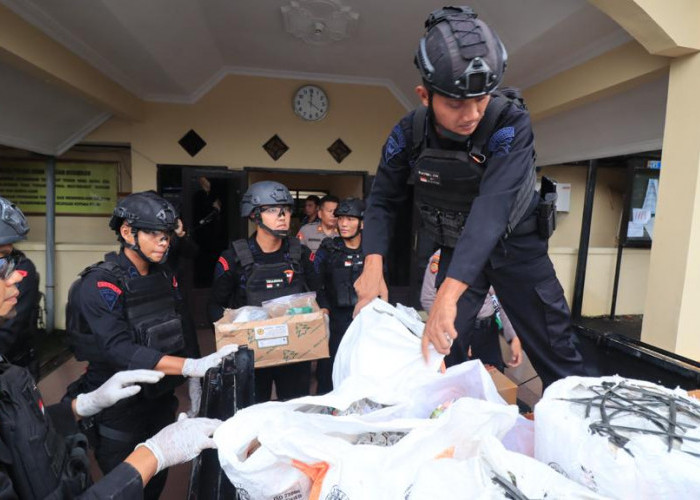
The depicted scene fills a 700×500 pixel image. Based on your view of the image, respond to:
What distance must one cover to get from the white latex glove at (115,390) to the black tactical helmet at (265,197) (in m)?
1.40

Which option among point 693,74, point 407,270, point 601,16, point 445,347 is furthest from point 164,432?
point 407,270

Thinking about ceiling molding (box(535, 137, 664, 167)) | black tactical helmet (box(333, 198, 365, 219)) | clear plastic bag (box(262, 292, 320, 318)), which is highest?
ceiling molding (box(535, 137, 664, 167))

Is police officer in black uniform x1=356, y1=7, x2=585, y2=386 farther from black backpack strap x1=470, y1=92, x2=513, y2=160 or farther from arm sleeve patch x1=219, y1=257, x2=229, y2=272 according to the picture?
arm sleeve patch x1=219, y1=257, x2=229, y2=272

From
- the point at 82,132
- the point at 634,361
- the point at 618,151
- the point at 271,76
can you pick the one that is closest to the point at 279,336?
the point at 634,361

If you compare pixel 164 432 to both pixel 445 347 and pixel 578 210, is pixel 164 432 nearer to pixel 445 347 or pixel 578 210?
pixel 445 347

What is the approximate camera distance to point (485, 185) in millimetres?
1264

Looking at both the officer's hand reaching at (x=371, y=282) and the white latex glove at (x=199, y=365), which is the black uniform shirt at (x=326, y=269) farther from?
the officer's hand reaching at (x=371, y=282)

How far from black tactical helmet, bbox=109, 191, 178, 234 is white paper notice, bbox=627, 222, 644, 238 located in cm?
601

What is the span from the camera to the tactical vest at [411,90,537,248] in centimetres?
132

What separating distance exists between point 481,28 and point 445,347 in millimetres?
825

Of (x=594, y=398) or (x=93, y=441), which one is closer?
(x=594, y=398)

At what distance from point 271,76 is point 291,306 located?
14.7 feet

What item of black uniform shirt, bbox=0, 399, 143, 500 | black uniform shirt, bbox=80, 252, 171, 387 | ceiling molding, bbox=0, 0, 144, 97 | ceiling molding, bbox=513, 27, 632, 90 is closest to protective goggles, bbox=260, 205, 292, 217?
black uniform shirt, bbox=80, 252, 171, 387

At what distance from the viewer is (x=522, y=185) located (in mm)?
1264
